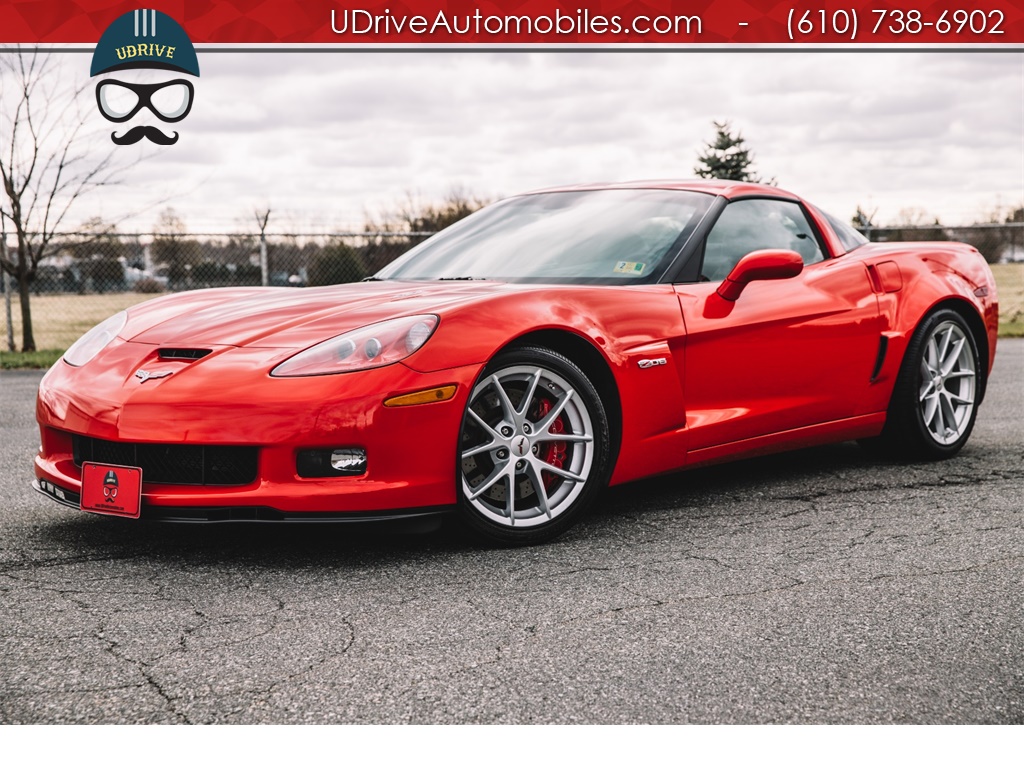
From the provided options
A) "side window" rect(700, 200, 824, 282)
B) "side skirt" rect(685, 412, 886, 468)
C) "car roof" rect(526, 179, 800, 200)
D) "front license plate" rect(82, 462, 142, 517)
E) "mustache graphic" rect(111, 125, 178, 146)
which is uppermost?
"mustache graphic" rect(111, 125, 178, 146)

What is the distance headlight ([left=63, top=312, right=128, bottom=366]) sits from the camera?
3.89 meters

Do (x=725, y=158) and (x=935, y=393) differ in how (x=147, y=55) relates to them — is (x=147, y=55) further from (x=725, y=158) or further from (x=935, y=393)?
(x=725, y=158)

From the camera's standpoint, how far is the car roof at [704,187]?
190 inches

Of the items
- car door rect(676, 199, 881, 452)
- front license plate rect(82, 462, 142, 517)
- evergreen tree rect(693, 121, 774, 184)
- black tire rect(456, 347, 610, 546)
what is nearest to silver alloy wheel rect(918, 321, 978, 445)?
car door rect(676, 199, 881, 452)

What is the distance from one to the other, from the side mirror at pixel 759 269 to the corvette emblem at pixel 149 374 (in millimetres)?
2034

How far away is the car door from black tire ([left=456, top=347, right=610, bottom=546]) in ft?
1.70

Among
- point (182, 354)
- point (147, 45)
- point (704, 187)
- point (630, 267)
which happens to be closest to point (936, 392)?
point (704, 187)

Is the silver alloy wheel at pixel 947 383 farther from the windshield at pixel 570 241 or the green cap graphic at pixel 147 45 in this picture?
the green cap graphic at pixel 147 45

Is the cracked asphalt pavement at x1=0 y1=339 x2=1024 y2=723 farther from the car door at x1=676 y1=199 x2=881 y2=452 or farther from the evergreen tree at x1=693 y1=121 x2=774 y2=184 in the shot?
the evergreen tree at x1=693 y1=121 x2=774 y2=184

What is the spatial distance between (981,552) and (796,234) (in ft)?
5.92
